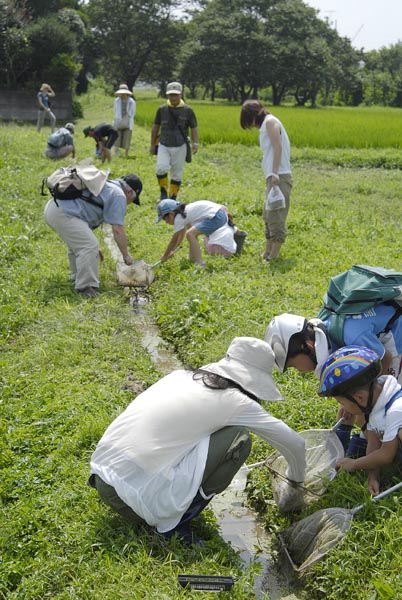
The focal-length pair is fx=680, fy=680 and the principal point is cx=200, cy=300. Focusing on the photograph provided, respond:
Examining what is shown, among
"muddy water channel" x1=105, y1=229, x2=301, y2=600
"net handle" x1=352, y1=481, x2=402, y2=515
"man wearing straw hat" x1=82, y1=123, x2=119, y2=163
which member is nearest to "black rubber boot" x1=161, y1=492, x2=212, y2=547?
"muddy water channel" x1=105, y1=229, x2=301, y2=600

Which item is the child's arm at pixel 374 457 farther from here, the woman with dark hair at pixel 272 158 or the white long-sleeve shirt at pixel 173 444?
the woman with dark hair at pixel 272 158

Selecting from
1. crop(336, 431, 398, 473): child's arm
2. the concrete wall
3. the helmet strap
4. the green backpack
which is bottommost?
the concrete wall

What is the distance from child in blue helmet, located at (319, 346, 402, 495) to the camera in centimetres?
307

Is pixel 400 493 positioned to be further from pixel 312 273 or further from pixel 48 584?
pixel 312 273

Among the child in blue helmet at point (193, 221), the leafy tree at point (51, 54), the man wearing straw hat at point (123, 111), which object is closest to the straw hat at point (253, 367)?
the child in blue helmet at point (193, 221)

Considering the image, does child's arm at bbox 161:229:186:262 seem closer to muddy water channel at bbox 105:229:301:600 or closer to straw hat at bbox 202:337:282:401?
muddy water channel at bbox 105:229:301:600

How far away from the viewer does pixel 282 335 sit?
10.8ft

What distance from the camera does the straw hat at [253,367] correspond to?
3.12 meters

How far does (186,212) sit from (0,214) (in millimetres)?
3431

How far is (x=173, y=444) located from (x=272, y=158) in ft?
15.0

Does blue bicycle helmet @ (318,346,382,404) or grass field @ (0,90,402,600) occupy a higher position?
blue bicycle helmet @ (318,346,382,404)

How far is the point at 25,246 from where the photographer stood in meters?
8.22

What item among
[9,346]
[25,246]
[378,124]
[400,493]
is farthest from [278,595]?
[378,124]

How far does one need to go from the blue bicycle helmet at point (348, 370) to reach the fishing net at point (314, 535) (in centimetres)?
57
